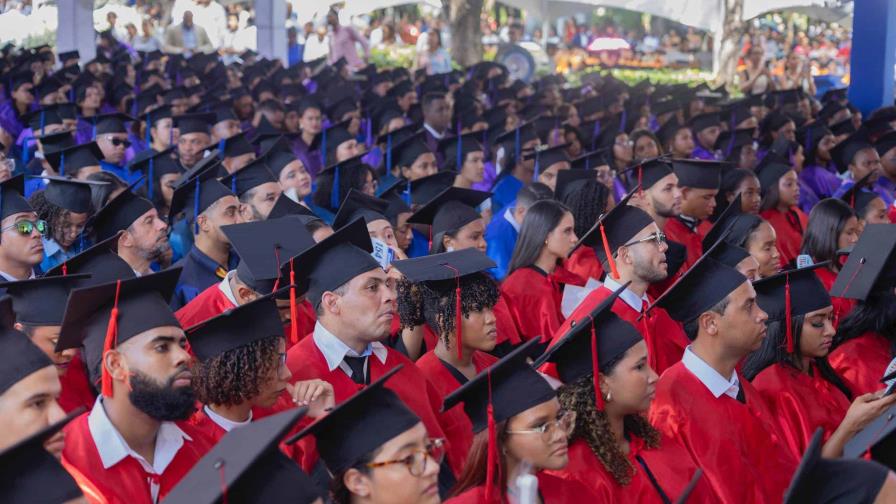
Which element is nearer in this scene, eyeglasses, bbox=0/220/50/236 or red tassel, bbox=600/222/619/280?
eyeglasses, bbox=0/220/50/236

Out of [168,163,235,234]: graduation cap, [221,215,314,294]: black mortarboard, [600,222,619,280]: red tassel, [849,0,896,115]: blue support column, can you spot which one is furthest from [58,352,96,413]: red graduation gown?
[849,0,896,115]: blue support column

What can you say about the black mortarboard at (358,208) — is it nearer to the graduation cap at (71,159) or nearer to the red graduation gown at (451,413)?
the red graduation gown at (451,413)

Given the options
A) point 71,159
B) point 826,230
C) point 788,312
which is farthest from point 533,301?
point 71,159

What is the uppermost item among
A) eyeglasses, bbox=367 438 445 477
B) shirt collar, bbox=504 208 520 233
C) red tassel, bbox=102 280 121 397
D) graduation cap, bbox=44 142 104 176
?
red tassel, bbox=102 280 121 397

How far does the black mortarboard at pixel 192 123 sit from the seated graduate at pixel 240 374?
611cm

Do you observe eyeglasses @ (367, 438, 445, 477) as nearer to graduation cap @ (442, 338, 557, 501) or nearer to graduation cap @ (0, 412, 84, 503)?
graduation cap @ (442, 338, 557, 501)

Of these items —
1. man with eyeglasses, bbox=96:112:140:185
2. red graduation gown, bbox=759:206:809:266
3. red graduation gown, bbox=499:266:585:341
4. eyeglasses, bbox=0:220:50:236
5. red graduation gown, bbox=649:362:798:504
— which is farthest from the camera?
man with eyeglasses, bbox=96:112:140:185

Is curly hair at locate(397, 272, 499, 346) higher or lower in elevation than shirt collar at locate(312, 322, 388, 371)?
higher

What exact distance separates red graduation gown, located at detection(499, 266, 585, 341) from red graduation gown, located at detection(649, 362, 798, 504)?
1774 millimetres

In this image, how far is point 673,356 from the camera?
620 cm

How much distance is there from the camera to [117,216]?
255 inches

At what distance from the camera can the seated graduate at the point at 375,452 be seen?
3.39 metres

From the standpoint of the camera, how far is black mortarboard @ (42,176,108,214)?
6.86 m

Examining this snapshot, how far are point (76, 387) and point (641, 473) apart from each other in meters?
2.25
